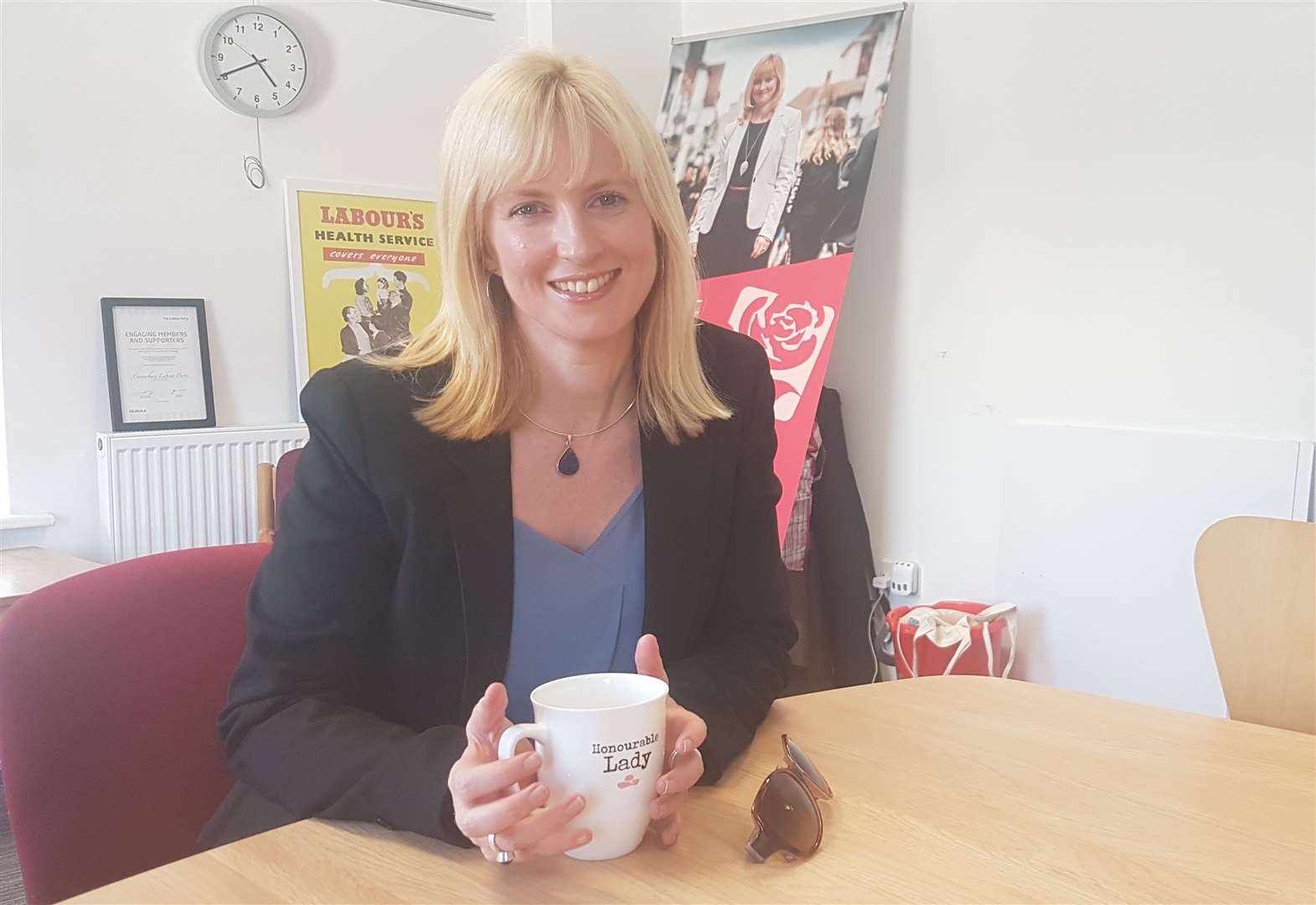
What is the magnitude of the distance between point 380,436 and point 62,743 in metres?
0.42

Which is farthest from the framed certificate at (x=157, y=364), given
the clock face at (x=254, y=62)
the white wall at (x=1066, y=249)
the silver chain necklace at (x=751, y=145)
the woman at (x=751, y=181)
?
the white wall at (x=1066, y=249)

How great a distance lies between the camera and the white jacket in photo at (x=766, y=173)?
3.58 m

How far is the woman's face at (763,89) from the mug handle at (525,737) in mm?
3269

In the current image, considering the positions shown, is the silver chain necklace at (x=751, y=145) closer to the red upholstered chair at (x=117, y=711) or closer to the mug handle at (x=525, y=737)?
the red upholstered chair at (x=117, y=711)

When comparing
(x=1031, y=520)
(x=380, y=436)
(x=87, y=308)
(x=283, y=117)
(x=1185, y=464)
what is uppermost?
(x=283, y=117)

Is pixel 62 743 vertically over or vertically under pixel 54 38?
under

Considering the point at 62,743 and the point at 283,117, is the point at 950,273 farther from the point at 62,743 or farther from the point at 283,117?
the point at 62,743

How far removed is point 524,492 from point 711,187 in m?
2.73

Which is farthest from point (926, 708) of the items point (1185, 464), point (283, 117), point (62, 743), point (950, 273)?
point (283, 117)

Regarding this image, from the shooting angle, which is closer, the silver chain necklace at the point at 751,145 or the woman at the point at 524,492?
the woman at the point at 524,492

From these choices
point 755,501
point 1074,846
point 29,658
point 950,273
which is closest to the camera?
point 1074,846

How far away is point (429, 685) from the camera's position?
3.79 feet

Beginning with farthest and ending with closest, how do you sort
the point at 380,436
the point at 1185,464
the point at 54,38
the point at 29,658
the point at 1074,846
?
the point at 54,38
the point at 1185,464
the point at 380,436
the point at 29,658
the point at 1074,846

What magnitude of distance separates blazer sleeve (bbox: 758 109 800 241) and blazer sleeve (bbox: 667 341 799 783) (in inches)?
87.2
